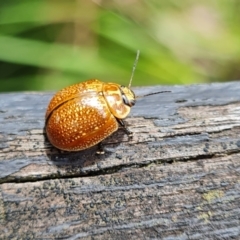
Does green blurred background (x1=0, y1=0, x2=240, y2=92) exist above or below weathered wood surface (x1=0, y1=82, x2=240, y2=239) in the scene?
above

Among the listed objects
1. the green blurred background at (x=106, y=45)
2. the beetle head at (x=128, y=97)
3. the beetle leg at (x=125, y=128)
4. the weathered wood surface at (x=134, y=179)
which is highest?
the green blurred background at (x=106, y=45)

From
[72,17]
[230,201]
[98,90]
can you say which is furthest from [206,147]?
[72,17]

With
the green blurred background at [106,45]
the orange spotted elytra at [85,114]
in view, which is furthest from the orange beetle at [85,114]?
the green blurred background at [106,45]

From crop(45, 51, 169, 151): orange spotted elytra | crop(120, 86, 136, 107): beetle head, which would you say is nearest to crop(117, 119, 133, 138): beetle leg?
crop(45, 51, 169, 151): orange spotted elytra

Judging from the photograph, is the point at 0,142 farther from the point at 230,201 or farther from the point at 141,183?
the point at 230,201

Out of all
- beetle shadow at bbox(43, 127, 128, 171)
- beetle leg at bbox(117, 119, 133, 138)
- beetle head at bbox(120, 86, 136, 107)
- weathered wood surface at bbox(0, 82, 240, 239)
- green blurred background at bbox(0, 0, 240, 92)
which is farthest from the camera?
green blurred background at bbox(0, 0, 240, 92)

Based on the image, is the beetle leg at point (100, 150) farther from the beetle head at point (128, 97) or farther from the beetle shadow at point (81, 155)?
the beetle head at point (128, 97)

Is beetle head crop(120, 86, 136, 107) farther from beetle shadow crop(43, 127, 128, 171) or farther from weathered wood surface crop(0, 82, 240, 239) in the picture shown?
beetle shadow crop(43, 127, 128, 171)
